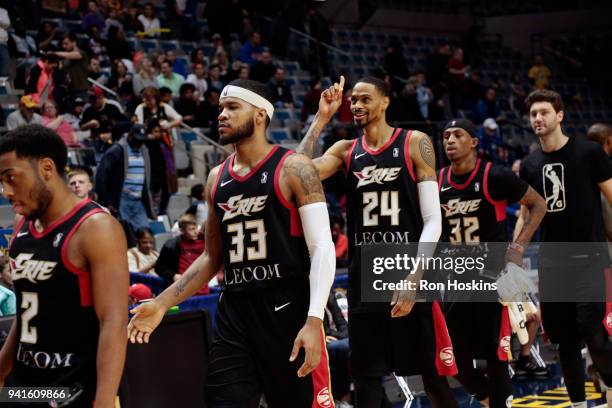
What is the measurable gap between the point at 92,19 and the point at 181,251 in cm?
726

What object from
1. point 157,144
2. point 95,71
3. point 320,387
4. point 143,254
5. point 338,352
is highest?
point 95,71

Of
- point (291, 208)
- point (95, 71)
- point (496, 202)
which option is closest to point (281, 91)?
point (95, 71)

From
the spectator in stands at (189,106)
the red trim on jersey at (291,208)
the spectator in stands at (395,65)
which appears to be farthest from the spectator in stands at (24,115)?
the spectator in stands at (395,65)

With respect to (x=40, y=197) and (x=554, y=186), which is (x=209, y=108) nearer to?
(x=554, y=186)

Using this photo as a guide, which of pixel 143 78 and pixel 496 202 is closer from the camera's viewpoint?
pixel 496 202

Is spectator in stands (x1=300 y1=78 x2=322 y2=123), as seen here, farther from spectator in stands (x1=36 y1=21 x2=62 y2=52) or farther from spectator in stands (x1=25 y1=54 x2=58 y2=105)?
spectator in stands (x1=25 y1=54 x2=58 y2=105)

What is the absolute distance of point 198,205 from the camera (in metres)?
12.6

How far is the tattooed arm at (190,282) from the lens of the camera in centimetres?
480

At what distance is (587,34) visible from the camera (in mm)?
30109

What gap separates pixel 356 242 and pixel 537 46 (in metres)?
24.9

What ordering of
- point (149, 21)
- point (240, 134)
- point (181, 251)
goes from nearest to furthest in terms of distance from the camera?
point (240, 134)
point (181, 251)
point (149, 21)

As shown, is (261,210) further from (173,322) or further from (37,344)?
(173,322)

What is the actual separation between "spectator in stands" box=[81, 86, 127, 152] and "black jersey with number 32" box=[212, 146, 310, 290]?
8.61m

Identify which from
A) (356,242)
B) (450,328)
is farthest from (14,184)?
(450,328)
